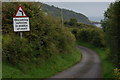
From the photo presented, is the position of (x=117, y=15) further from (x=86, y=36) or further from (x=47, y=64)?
(x=86, y=36)

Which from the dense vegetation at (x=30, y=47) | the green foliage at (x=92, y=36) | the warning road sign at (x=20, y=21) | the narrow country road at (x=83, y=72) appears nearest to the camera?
the warning road sign at (x=20, y=21)

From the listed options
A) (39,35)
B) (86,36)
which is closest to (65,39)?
(39,35)

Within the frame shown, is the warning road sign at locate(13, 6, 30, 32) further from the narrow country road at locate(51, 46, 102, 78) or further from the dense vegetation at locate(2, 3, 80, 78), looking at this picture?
the narrow country road at locate(51, 46, 102, 78)

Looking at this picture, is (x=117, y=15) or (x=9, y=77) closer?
(x=9, y=77)

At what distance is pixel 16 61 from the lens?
50.6ft

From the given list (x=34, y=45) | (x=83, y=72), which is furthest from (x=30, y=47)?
(x=83, y=72)

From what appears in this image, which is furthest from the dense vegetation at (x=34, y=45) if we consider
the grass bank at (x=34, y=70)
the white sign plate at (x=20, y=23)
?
the white sign plate at (x=20, y=23)

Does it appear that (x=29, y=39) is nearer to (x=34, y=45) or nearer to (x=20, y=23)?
(x=34, y=45)

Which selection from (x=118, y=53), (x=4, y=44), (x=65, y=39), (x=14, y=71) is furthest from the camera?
(x=65, y=39)

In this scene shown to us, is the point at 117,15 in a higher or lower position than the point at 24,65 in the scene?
higher

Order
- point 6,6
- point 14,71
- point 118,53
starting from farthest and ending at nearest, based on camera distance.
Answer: point 6,6
point 118,53
point 14,71

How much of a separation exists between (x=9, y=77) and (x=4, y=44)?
2795mm

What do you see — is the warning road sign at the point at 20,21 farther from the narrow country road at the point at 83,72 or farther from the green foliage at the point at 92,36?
the green foliage at the point at 92,36

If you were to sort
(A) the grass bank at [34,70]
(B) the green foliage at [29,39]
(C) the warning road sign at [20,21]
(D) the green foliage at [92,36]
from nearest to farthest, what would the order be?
(C) the warning road sign at [20,21], (A) the grass bank at [34,70], (B) the green foliage at [29,39], (D) the green foliage at [92,36]
